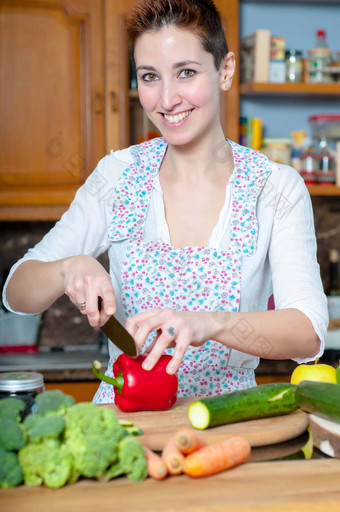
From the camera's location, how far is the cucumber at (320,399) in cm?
104

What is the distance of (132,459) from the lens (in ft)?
2.81

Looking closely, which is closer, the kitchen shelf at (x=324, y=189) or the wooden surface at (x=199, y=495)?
the wooden surface at (x=199, y=495)

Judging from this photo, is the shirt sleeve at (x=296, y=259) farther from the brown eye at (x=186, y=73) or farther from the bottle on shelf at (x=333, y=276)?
the bottle on shelf at (x=333, y=276)

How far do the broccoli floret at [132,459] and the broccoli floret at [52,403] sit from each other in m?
0.09

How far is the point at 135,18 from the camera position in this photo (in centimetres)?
136

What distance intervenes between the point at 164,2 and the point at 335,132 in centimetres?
174

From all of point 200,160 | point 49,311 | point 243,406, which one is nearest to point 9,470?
point 243,406

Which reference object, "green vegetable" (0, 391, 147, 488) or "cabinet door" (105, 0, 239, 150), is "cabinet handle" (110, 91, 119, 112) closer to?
"cabinet door" (105, 0, 239, 150)

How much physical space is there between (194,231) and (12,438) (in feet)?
2.46

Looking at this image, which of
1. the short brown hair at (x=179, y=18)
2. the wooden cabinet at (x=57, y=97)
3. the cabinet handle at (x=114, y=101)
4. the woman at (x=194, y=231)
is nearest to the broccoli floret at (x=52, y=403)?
the woman at (x=194, y=231)

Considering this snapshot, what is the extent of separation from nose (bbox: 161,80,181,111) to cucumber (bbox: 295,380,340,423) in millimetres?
600

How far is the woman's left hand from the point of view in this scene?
3.53 ft

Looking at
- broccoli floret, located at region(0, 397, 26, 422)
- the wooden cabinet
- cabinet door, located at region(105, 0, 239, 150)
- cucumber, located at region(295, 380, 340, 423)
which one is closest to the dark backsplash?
the wooden cabinet

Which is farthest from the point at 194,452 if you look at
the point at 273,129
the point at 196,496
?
the point at 273,129
